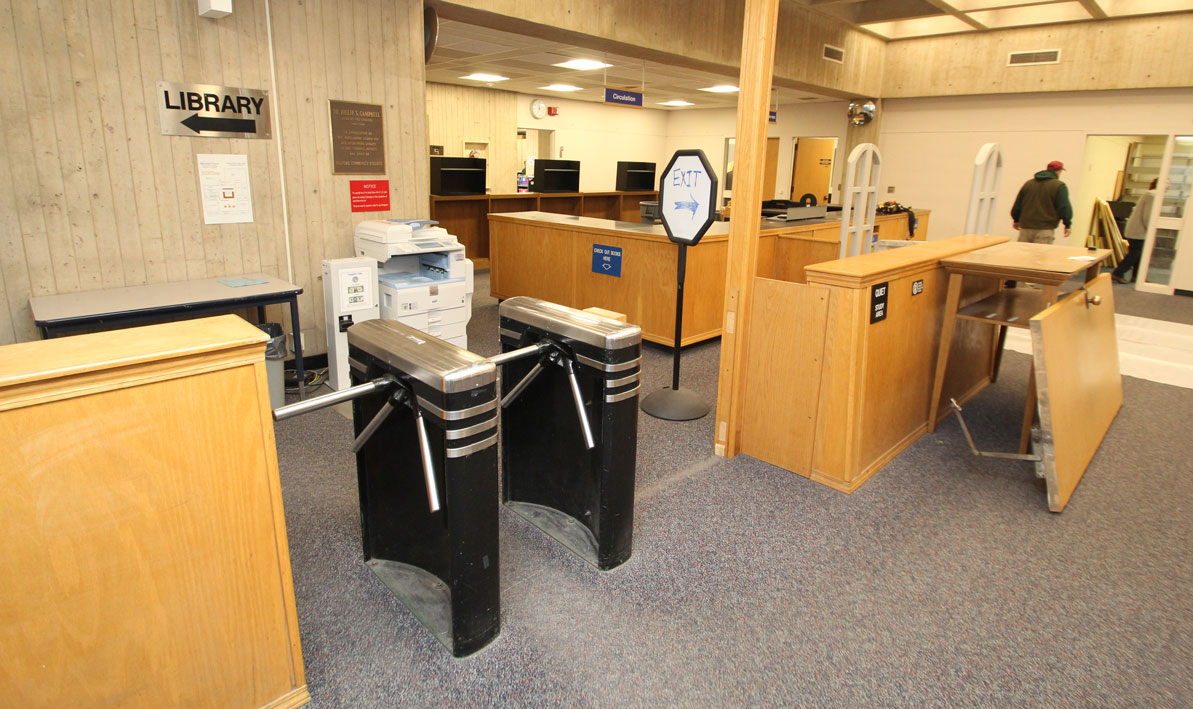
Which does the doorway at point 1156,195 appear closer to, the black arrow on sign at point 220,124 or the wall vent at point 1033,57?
the wall vent at point 1033,57

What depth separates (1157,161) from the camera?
357 inches

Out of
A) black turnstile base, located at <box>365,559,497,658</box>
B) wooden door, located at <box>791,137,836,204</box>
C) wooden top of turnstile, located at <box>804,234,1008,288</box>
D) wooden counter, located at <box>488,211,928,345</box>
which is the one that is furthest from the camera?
wooden door, located at <box>791,137,836,204</box>

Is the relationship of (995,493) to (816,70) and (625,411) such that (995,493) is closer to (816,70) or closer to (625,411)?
(625,411)

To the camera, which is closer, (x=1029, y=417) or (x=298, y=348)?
(x=1029, y=417)

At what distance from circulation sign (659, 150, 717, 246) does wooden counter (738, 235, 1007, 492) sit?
0.51 m

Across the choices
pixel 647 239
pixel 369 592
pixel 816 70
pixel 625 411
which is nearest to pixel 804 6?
pixel 816 70

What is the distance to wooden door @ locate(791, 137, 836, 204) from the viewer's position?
454 inches

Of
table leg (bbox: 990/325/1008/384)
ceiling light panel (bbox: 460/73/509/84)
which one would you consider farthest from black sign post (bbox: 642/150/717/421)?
ceiling light panel (bbox: 460/73/509/84)

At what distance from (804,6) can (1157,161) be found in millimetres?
5992

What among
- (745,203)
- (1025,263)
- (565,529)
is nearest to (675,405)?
(745,203)

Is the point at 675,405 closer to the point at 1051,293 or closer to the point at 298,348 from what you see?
the point at 1051,293

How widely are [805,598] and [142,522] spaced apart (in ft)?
6.41

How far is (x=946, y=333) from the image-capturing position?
11.3 ft

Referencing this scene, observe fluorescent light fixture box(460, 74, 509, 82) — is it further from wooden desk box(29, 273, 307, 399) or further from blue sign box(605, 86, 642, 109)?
wooden desk box(29, 273, 307, 399)
